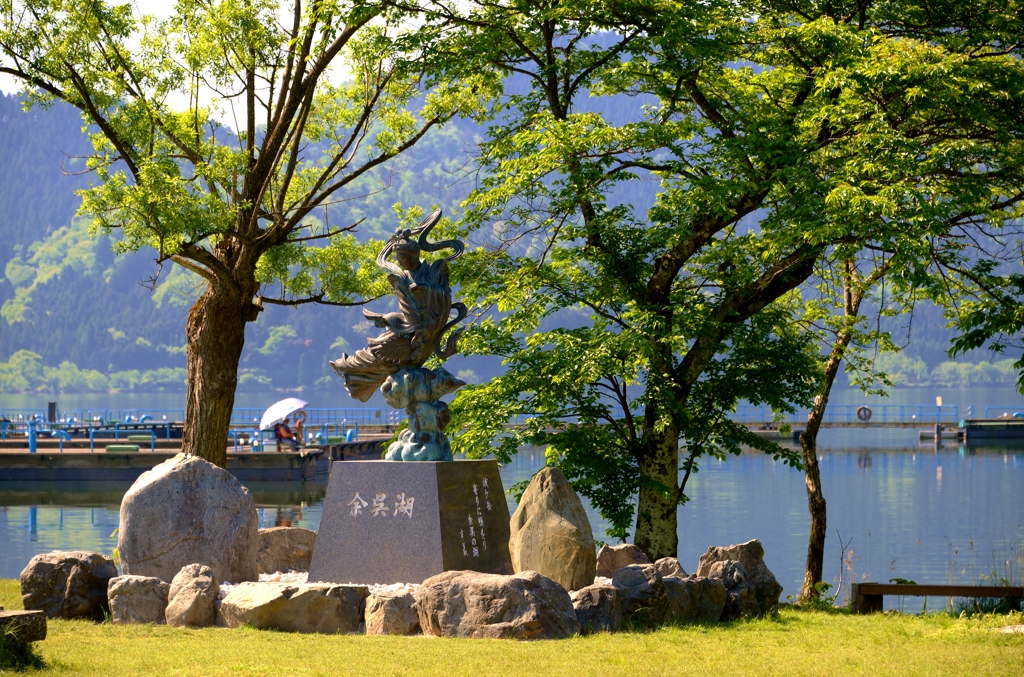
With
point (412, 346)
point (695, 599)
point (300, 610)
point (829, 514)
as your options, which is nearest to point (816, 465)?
point (695, 599)

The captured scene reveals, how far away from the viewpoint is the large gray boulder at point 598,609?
27.9 feet

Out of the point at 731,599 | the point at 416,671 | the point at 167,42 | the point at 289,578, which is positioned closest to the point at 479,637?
the point at 416,671

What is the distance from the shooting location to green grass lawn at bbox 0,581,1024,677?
6980 mm

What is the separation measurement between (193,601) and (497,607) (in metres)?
2.50

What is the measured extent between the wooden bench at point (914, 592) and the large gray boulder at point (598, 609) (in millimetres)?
3453

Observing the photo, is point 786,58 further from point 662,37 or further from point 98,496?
point 98,496

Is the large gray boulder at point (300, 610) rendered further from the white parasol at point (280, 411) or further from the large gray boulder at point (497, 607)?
the white parasol at point (280, 411)

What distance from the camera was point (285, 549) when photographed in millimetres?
11812

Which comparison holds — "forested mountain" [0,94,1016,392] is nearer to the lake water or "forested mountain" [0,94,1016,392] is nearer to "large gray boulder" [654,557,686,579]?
the lake water

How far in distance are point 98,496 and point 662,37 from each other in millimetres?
26547

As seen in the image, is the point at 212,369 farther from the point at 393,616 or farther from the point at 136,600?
the point at 393,616

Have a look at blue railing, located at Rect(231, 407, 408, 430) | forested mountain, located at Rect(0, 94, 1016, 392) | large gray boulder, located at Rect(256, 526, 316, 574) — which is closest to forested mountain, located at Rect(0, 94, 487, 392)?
forested mountain, located at Rect(0, 94, 1016, 392)

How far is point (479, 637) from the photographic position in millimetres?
8086

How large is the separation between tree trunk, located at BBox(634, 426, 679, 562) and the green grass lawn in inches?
153
